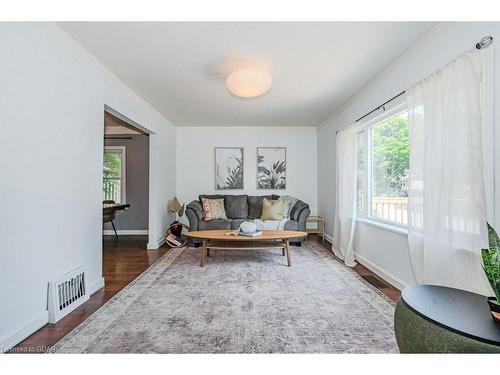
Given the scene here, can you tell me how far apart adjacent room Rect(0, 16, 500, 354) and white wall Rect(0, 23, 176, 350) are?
13mm

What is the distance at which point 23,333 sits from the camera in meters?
1.77

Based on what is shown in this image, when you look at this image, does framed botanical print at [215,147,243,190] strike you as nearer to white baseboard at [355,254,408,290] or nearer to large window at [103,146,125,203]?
large window at [103,146,125,203]

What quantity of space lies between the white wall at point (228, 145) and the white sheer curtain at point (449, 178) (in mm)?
3526

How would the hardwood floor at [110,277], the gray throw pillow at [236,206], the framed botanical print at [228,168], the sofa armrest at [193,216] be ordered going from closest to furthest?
1. the hardwood floor at [110,277]
2. the sofa armrest at [193,216]
3. the gray throw pillow at [236,206]
4. the framed botanical print at [228,168]

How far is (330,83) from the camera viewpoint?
3.30 m

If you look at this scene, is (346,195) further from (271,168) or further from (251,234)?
(271,168)

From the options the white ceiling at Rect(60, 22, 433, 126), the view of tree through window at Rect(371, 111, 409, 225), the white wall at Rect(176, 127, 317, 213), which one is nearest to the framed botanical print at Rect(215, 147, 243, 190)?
the white wall at Rect(176, 127, 317, 213)

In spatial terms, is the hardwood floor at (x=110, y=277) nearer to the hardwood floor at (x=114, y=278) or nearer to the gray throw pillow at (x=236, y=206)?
the hardwood floor at (x=114, y=278)

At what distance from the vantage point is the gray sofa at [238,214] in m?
4.62

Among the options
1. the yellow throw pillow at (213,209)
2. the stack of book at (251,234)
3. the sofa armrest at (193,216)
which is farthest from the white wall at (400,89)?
the sofa armrest at (193,216)

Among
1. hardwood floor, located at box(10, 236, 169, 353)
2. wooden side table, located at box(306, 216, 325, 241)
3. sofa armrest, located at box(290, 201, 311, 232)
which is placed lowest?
hardwood floor, located at box(10, 236, 169, 353)

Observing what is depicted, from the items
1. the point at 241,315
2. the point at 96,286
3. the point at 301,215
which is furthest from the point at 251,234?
the point at 96,286

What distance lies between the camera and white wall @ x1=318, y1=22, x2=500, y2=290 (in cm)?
180
